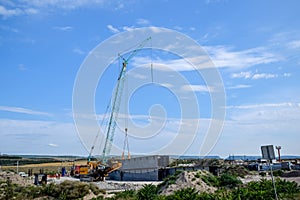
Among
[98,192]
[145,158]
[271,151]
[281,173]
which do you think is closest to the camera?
[271,151]

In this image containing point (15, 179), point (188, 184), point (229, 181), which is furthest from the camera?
point (15, 179)

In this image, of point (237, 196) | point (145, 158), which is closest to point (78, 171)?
point (145, 158)

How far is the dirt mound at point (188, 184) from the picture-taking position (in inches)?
842

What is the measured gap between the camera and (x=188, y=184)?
22.3m

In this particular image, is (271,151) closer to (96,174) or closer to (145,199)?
(145,199)

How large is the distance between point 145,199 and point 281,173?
856 inches

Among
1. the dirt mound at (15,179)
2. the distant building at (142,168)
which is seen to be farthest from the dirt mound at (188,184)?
the dirt mound at (15,179)

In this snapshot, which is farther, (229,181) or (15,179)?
(15,179)

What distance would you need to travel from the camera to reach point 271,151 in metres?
12.8

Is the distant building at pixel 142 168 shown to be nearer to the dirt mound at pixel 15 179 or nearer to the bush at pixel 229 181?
the dirt mound at pixel 15 179

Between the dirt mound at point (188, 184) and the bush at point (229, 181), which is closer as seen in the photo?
the dirt mound at point (188, 184)

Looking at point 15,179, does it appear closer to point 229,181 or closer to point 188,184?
point 188,184

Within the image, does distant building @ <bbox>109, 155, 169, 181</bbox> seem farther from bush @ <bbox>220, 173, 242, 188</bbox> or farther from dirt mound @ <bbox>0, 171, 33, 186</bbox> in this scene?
bush @ <bbox>220, 173, 242, 188</bbox>

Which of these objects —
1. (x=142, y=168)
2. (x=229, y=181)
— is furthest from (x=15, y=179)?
(x=229, y=181)
